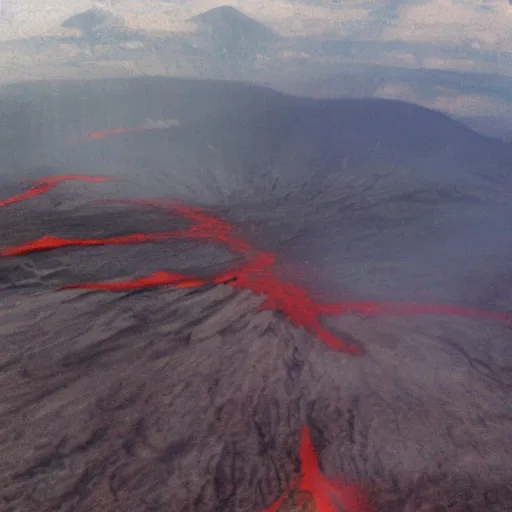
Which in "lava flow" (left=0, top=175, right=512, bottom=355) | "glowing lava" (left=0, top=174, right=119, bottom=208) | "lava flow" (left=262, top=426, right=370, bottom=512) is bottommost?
"lava flow" (left=262, top=426, right=370, bottom=512)

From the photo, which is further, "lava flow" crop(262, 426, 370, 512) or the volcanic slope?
the volcanic slope

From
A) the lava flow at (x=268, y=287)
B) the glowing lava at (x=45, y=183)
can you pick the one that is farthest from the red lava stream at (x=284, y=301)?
the glowing lava at (x=45, y=183)

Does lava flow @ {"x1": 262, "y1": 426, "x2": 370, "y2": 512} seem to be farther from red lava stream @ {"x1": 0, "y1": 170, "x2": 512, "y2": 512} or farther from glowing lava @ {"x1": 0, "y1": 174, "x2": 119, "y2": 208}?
glowing lava @ {"x1": 0, "y1": 174, "x2": 119, "y2": 208}

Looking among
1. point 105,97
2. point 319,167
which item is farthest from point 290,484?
point 105,97

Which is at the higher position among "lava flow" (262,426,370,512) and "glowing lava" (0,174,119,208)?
"glowing lava" (0,174,119,208)

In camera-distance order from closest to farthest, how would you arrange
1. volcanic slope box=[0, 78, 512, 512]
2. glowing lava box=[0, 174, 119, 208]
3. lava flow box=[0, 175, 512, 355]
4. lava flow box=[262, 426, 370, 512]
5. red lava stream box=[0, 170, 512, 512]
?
lava flow box=[262, 426, 370, 512] → red lava stream box=[0, 170, 512, 512] → volcanic slope box=[0, 78, 512, 512] → lava flow box=[0, 175, 512, 355] → glowing lava box=[0, 174, 119, 208]

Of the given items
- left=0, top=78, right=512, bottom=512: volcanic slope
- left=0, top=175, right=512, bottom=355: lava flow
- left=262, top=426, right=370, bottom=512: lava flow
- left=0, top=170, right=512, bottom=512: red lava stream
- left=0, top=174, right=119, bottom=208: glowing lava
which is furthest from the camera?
left=0, top=174, right=119, bottom=208: glowing lava

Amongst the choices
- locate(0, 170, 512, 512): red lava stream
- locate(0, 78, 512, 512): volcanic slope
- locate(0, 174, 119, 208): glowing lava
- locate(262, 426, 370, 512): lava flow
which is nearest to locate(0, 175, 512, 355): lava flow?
locate(0, 170, 512, 512): red lava stream
